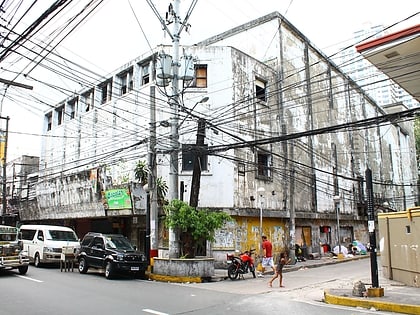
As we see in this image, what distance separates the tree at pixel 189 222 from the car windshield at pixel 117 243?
2.32 meters

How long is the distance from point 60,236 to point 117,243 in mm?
5510

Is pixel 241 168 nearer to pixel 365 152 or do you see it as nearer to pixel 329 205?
pixel 329 205

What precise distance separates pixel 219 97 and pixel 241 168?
13.4ft

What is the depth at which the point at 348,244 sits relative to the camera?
30578 mm

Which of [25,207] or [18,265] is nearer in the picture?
[18,265]

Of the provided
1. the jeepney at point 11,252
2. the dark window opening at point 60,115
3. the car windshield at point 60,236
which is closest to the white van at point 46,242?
the car windshield at point 60,236

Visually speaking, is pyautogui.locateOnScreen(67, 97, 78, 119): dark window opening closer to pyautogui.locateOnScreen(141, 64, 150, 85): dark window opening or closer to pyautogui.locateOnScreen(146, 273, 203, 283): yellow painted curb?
pyautogui.locateOnScreen(141, 64, 150, 85): dark window opening

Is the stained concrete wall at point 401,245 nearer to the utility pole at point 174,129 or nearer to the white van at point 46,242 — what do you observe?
the utility pole at point 174,129

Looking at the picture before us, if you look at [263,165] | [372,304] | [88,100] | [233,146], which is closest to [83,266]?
[233,146]

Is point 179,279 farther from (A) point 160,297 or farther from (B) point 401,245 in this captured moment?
(B) point 401,245

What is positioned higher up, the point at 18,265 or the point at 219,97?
the point at 219,97

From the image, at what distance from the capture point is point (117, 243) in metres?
17.6

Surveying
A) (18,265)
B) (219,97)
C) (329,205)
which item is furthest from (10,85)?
(329,205)

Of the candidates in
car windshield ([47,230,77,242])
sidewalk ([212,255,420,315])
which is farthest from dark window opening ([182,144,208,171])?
sidewalk ([212,255,420,315])
